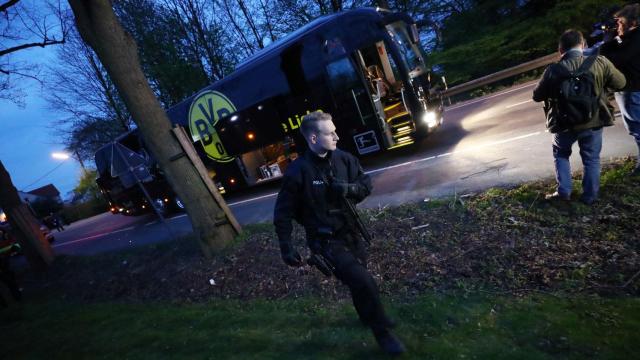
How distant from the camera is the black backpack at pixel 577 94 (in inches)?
135

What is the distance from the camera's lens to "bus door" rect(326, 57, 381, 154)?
833 cm

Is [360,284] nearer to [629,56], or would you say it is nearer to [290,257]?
[290,257]

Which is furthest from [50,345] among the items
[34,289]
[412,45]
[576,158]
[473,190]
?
[412,45]

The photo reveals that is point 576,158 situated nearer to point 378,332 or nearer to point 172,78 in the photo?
point 378,332

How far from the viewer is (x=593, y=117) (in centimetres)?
352

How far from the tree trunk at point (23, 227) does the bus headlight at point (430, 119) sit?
12.3 meters

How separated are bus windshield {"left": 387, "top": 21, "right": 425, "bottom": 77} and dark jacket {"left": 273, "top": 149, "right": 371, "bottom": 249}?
6.56 metres

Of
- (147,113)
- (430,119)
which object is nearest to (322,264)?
(147,113)

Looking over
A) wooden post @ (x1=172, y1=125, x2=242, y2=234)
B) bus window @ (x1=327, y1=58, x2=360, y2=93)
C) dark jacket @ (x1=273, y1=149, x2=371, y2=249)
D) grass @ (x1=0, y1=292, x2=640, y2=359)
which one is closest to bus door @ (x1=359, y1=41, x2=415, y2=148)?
bus window @ (x1=327, y1=58, x2=360, y2=93)

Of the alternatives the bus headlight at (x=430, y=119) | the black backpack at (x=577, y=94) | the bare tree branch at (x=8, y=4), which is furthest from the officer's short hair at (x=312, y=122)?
the bare tree branch at (x=8, y=4)

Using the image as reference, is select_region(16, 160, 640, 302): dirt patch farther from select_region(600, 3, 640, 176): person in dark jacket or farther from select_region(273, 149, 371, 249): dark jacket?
select_region(273, 149, 371, 249): dark jacket

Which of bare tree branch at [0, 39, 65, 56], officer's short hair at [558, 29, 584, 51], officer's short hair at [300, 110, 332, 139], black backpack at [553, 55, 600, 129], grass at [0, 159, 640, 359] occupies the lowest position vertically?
grass at [0, 159, 640, 359]

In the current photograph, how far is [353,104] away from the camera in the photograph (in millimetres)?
8570

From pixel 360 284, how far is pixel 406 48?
806 cm
